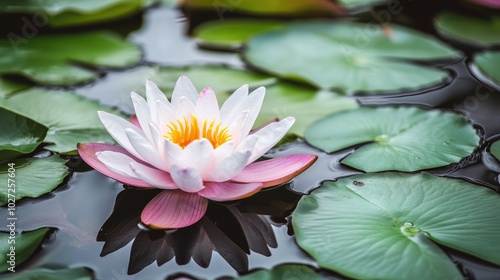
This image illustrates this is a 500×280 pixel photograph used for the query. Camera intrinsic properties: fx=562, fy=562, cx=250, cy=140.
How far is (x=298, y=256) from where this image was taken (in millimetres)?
1257

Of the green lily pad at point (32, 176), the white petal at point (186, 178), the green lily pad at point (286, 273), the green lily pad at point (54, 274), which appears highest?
the white petal at point (186, 178)

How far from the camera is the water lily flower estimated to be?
129cm

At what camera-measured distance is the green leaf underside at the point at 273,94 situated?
1.86m

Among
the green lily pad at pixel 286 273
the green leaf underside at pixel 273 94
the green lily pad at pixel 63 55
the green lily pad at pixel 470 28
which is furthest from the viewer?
the green lily pad at pixel 470 28

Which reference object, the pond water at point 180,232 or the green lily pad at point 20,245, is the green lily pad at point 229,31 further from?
the green lily pad at point 20,245

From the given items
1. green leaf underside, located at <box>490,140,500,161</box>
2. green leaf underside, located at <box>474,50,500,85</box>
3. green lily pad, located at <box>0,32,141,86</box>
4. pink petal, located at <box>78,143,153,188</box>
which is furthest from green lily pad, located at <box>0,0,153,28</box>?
green leaf underside, located at <box>490,140,500,161</box>

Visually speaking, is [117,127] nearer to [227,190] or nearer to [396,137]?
[227,190]

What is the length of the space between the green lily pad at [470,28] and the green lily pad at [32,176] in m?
1.75

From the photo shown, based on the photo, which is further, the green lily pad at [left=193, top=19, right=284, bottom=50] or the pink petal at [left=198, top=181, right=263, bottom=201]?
the green lily pad at [left=193, top=19, right=284, bottom=50]

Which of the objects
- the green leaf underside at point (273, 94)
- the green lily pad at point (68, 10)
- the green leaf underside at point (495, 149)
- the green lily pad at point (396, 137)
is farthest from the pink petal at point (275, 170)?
the green lily pad at point (68, 10)

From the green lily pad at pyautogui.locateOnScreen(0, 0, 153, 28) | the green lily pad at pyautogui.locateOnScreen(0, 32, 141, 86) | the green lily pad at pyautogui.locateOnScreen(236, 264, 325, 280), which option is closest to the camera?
the green lily pad at pyautogui.locateOnScreen(236, 264, 325, 280)

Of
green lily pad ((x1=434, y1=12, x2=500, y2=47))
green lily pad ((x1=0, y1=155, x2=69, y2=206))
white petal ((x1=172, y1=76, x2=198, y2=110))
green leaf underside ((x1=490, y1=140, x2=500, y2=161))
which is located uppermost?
white petal ((x1=172, y1=76, x2=198, y2=110))

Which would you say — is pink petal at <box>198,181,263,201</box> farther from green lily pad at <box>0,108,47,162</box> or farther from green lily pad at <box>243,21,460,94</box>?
green lily pad at <box>243,21,460,94</box>

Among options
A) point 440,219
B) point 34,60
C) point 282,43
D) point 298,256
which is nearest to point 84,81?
point 34,60
